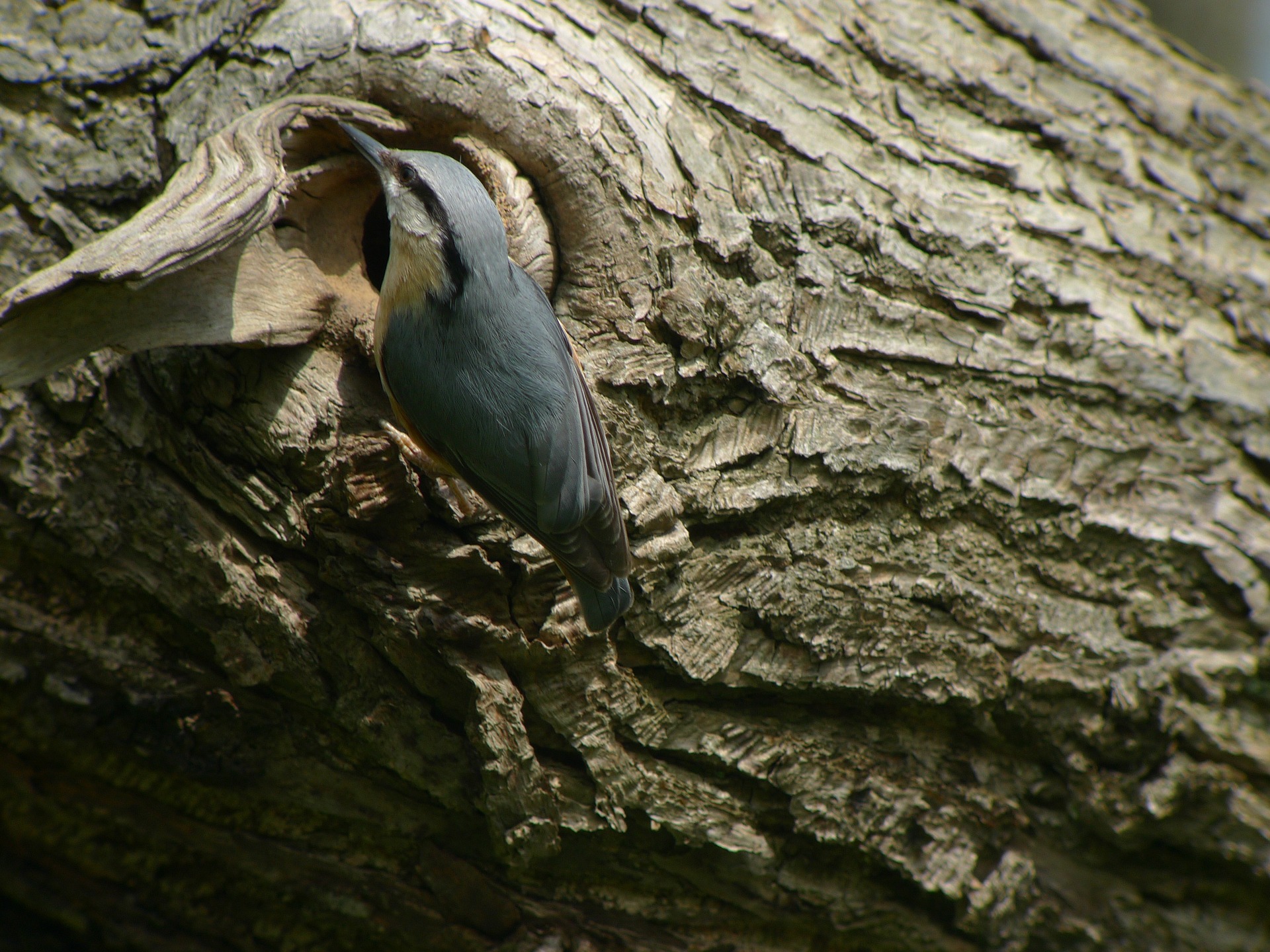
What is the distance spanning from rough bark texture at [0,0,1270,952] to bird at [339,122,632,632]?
0.27 ft

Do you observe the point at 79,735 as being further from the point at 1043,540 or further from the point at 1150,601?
the point at 1150,601

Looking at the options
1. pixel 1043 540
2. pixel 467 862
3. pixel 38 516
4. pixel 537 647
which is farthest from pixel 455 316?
pixel 1043 540

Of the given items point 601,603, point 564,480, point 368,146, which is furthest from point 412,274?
point 601,603

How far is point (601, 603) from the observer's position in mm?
1726

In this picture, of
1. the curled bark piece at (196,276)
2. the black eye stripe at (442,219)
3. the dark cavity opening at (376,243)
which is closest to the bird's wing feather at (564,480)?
the black eye stripe at (442,219)

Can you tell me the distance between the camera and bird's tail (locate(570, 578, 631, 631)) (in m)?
1.72

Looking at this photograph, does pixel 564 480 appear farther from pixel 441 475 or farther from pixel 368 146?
pixel 368 146

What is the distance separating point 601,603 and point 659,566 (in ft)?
0.67

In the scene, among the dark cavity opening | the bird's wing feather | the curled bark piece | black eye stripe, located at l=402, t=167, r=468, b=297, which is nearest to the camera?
the curled bark piece

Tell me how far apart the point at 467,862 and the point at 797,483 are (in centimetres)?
117

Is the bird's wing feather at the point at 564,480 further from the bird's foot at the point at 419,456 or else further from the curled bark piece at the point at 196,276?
the curled bark piece at the point at 196,276

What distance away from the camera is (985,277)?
2.21 m

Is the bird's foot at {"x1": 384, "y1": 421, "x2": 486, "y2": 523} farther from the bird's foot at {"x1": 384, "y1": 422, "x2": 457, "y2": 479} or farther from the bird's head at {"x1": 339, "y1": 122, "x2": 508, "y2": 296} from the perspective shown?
the bird's head at {"x1": 339, "y1": 122, "x2": 508, "y2": 296}

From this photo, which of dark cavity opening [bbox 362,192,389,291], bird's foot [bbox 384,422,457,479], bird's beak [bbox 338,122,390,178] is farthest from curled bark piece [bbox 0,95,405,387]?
dark cavity opening [bbox 362,192,389,291]
